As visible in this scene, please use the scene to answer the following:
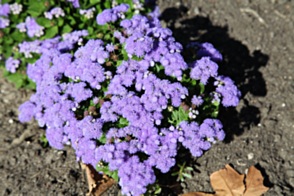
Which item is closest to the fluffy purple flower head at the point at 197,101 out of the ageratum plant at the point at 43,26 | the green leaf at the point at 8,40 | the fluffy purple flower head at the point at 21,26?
the ageratum plant at the point at 43,26

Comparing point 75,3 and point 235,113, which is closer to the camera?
point 75,3

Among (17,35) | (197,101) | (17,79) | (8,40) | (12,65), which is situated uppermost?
(197,101)

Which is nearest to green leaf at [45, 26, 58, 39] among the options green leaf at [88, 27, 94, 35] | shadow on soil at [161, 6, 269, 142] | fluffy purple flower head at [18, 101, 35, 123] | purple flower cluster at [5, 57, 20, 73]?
green leaf at [88, 27, 94, 35]

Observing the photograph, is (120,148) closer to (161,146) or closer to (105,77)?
(161,146)

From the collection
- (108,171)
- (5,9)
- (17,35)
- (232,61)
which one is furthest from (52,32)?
(232,61)

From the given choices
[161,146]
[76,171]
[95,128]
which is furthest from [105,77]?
[76,171]

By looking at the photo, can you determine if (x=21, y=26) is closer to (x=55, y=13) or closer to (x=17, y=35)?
(x=17, y=35)
